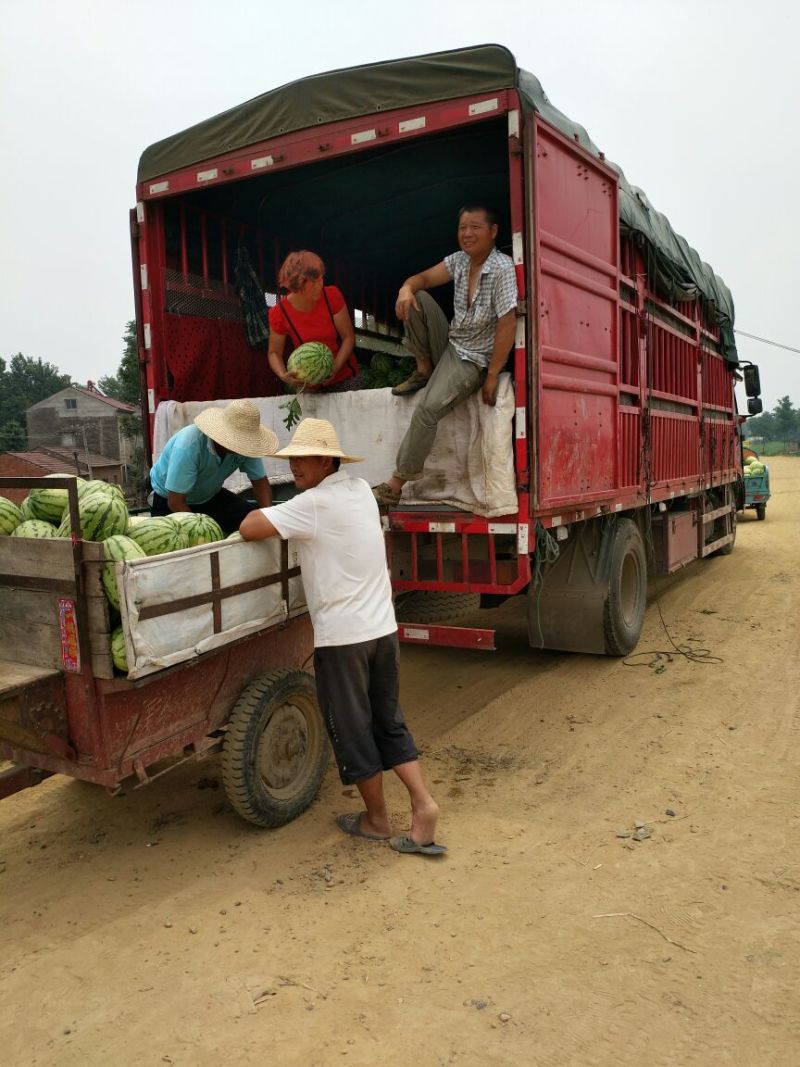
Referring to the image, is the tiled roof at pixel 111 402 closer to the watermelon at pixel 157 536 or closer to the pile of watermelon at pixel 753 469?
the pile of watermelon at pixel 753 469

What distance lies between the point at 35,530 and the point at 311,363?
8.16 feet

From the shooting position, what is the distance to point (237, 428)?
420 centimetres

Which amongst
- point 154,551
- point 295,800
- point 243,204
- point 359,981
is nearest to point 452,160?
point 243,204

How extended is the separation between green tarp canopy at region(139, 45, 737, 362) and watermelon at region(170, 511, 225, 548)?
2603mm

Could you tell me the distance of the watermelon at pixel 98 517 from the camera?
314 centimetres

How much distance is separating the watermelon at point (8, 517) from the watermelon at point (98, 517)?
19cm

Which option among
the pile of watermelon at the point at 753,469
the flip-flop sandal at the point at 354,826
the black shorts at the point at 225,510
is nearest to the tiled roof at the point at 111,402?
the pile of watermelon at the point at 753,469

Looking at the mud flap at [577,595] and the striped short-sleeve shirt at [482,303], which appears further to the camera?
the mud flap at [577,595]

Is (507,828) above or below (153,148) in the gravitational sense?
below

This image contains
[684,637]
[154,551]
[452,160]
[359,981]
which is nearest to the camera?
[359,981]

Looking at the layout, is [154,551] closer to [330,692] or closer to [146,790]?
[330,692]

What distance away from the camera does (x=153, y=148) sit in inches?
210

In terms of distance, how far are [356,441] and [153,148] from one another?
95.3 inches

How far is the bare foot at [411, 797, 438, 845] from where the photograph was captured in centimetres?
338
